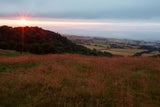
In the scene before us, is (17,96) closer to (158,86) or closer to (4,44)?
(158,86)

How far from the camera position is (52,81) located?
12.3 feet

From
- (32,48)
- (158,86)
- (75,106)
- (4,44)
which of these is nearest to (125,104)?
(75,106)

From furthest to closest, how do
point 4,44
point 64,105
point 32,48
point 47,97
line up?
point 4,44
point 32,48
point 47,97
point 64,105

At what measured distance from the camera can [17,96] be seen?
3.02m

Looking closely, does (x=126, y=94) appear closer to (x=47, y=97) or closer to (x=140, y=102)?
(x=140, y=102)

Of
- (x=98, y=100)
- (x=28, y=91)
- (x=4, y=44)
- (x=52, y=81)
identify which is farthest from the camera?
(x=4, y=44)

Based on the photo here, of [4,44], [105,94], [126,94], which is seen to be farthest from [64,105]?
[4,44]

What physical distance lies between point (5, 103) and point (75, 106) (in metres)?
1.70

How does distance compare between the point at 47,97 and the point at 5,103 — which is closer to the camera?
the point at 5,103

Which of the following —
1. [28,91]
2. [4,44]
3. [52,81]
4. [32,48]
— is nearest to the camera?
[28,91]

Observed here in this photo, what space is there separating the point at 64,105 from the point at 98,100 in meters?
0.84

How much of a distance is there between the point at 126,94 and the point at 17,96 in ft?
9.76

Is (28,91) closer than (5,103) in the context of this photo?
No

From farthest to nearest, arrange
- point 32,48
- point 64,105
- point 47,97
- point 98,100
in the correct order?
1. point 32,48
2. point 47,97
3. point 98,100
4. point 64,105
